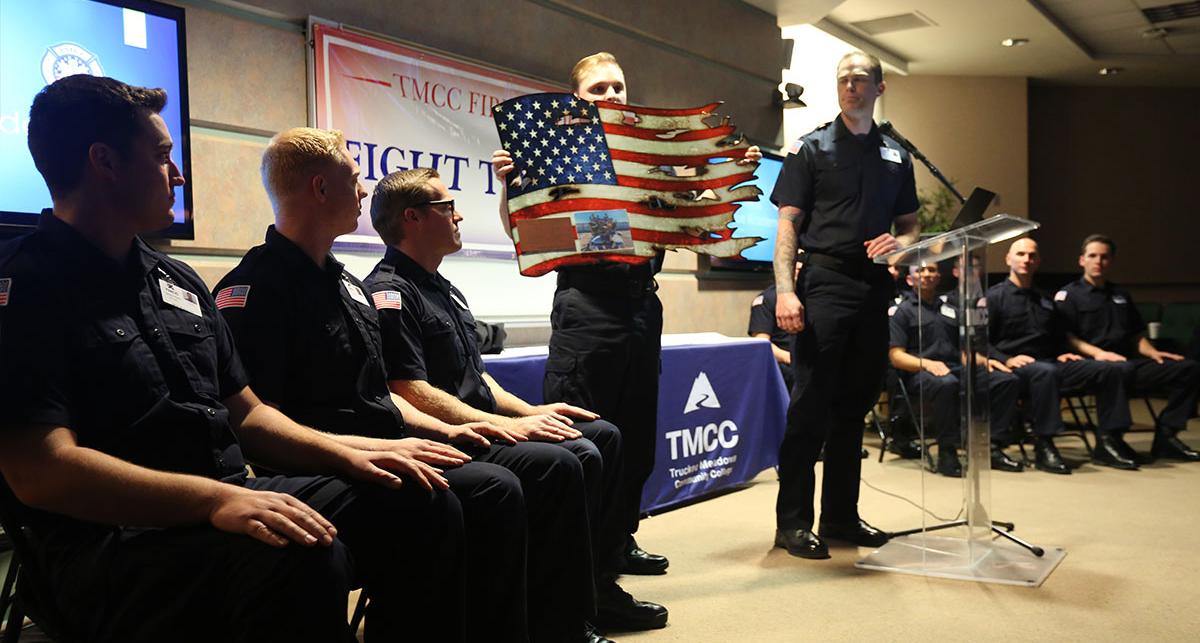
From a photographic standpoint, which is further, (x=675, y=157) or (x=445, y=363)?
(x=675, y=157)

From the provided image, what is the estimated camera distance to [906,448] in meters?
5.77

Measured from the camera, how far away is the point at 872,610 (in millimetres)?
2658

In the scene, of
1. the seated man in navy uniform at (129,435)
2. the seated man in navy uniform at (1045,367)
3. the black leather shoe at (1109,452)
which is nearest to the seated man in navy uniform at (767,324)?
the seated man in navy uniform at (1045,367)

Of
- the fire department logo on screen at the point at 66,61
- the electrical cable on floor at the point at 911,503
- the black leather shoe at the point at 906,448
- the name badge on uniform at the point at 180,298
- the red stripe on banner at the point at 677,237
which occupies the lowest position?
the black leather shoe at the point at 906,448

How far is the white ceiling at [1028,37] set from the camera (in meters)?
7.43

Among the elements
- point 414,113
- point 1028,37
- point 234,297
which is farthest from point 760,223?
point 234,297

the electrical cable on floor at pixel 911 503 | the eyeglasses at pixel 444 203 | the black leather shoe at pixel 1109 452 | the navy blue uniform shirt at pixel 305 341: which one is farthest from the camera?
the black leather shoe at pixel 1109 452

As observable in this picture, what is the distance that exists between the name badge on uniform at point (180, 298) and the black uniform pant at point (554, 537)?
708 mm

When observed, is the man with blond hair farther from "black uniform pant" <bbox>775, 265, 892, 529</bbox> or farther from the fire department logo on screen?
"black uniform pant" <bbox>775, 265, 892, 529</bbox>

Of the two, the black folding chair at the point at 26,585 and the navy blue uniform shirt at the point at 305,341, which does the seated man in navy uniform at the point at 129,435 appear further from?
the navy blue uniform shirt at the point at 305,341

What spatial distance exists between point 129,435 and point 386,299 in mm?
831

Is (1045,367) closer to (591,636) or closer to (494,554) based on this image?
(591,636)

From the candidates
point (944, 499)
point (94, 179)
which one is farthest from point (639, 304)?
point (94, 179)

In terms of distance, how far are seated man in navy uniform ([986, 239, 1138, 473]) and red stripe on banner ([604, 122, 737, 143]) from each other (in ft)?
10.7
